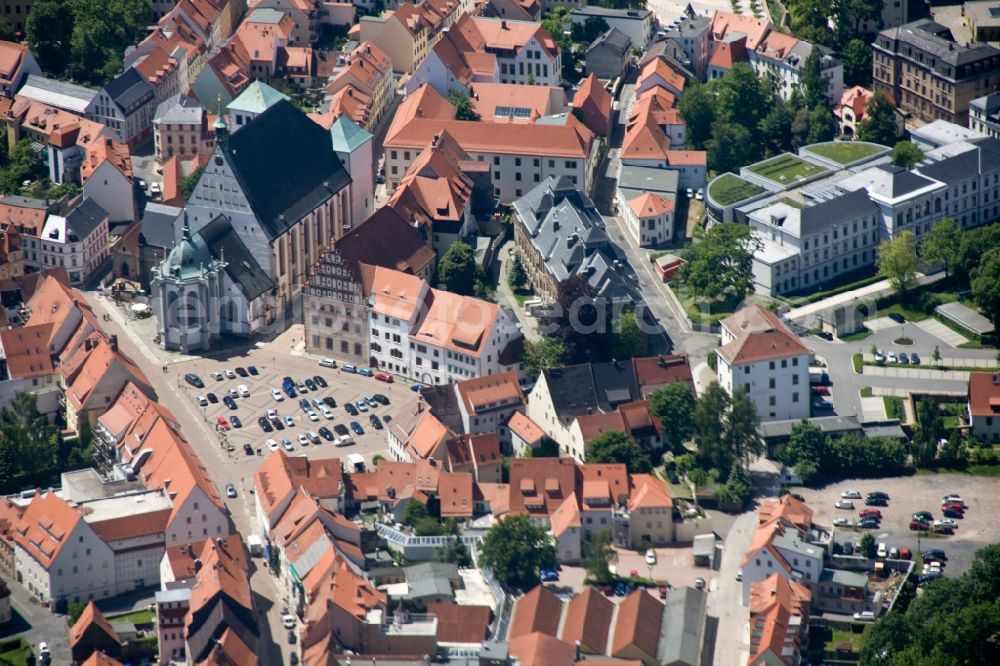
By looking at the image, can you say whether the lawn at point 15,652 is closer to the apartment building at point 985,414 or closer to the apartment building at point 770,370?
the apartment building at point 770,370

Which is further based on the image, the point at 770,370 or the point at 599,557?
the point at 770,370

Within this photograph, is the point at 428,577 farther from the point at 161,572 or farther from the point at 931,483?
the point at 931,483

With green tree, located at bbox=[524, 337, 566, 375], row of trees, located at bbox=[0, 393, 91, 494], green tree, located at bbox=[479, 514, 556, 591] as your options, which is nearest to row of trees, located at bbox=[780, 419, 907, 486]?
green tree, located at bbox=[524, 337, 566, 375]

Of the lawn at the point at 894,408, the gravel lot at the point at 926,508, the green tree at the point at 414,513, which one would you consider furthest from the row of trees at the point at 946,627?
the green tree at the point at 414,513

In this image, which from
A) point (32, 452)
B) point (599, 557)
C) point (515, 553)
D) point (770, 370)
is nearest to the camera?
point (515, 553)

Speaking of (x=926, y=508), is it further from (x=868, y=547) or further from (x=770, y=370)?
(x=770, y=370)

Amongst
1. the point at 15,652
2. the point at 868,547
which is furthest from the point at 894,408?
the point at 15,652

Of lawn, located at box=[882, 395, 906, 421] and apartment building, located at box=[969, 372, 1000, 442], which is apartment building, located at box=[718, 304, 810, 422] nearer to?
lawn, located at box=[882, 395, 906, 421]
